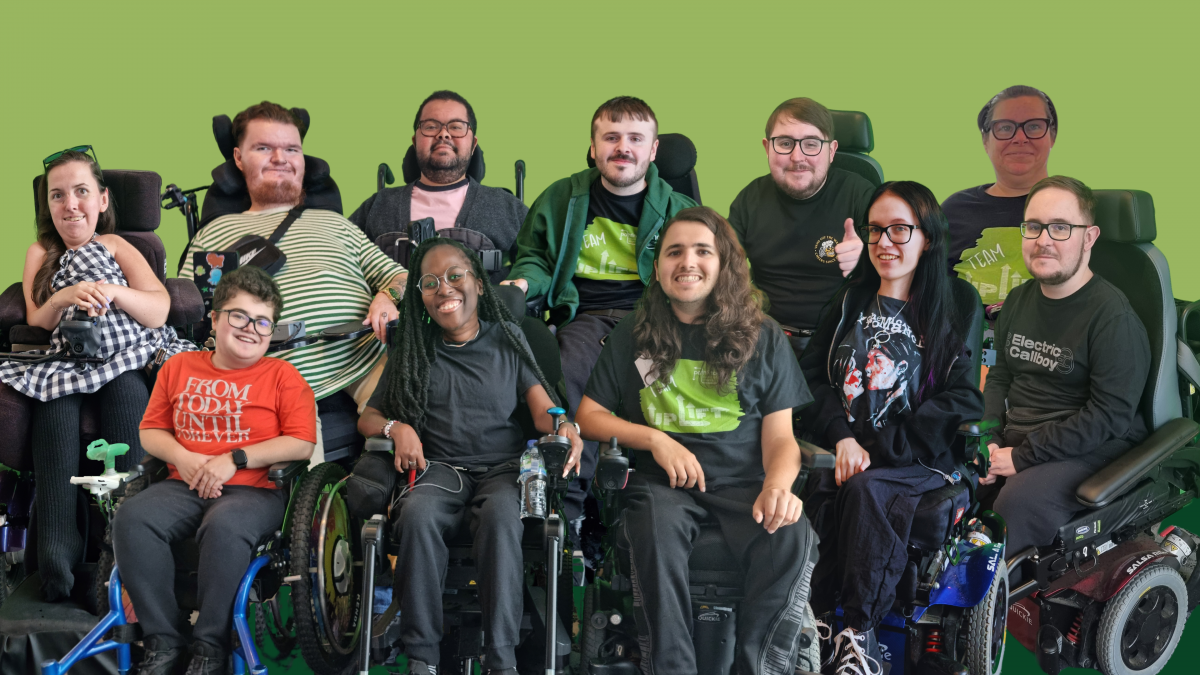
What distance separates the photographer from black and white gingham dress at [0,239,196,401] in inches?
155

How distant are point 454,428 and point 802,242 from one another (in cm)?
171

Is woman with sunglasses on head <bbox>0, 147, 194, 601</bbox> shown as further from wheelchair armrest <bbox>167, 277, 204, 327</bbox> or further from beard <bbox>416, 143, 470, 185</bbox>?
beard <bbox>416, 143, 470, 185</bbox>

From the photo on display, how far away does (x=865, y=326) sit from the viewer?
146 inches

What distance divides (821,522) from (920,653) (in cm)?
51

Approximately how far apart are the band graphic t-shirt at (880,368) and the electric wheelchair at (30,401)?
7.95 ft

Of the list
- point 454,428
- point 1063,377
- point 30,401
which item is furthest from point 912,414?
point 30,401

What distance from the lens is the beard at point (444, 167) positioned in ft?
16.4

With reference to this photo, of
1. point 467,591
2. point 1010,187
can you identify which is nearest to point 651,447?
point 467,591

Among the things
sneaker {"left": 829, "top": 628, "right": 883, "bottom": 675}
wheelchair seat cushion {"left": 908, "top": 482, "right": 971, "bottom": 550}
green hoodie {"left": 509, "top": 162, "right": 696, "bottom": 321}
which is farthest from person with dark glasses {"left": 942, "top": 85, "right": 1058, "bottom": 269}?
sneaker {"left": 829, "top": 628, "right": 883, "bottom": 675}

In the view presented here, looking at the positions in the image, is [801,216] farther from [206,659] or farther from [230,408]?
[206,659]

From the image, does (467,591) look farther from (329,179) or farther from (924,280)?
(329,179)

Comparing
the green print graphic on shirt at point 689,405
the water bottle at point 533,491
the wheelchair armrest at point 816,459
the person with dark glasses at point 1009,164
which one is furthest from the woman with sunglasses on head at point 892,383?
the person with dark glasses at point 1009,164

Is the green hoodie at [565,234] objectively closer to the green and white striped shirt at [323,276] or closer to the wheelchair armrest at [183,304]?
the green and white striped shirt at [323,276]

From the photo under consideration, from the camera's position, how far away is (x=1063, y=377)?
406cm
